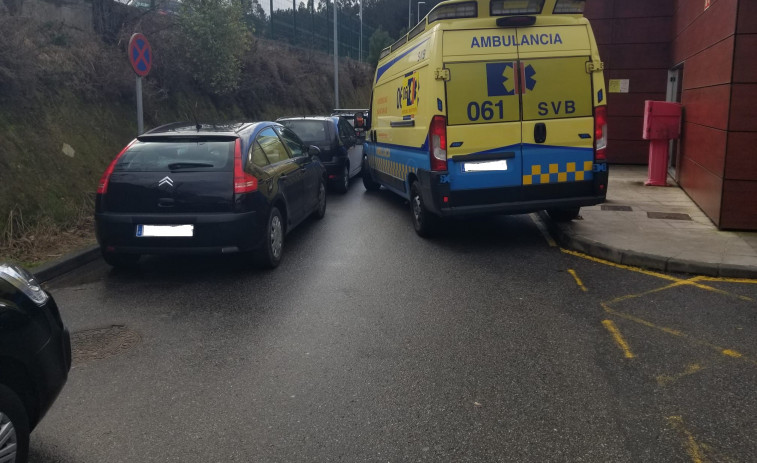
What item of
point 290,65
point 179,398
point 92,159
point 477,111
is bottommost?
point 179,398

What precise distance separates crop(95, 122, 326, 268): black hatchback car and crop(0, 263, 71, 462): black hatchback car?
3002 millimetres

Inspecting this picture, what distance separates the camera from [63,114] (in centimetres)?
1080

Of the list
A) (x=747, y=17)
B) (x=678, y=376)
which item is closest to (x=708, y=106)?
(x=747, y=17)

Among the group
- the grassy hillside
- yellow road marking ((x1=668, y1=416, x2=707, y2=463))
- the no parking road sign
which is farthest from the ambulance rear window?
the grassy hillside

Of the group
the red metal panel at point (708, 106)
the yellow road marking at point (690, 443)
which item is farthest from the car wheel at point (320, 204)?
the yellow road marking at point (690, 443)

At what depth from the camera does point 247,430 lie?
3492 mm

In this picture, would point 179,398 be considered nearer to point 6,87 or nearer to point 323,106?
point 6,87

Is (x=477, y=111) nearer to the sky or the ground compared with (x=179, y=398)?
nearer to the sky

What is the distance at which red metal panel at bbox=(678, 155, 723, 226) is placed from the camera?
8.40 metres

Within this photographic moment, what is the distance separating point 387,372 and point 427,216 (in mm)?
4297

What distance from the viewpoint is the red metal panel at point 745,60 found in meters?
7.72

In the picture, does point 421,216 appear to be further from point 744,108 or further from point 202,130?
point 744,108

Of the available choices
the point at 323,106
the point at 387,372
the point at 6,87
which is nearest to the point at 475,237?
the point at 387,372

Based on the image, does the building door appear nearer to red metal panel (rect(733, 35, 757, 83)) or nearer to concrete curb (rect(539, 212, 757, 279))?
red metal panel (rect(733, 35, 757, 83))
